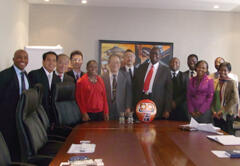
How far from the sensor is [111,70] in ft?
12.2

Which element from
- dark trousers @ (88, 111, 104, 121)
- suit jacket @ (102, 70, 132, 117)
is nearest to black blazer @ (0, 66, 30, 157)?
dark trousers @ (88, 111, 104, 121)

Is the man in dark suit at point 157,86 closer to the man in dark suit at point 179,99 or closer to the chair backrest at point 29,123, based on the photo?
the man in dark suit at point 179,99

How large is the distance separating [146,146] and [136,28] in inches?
177

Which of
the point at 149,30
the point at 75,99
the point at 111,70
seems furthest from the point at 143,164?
the point at 149,30

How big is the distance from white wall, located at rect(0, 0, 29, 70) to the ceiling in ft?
1.67

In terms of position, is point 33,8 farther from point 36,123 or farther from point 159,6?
point 36,123

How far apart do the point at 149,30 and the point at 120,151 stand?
185 inches

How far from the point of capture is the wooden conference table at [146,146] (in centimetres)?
167

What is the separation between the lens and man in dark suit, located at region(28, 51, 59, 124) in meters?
3.42

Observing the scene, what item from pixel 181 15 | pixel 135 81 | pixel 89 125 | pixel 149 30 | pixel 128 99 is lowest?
pixel 89 125

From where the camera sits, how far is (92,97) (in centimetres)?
334

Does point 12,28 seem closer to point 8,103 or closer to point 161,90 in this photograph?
point 8,103

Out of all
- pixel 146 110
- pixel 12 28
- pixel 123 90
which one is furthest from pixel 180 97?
pixel 12 28

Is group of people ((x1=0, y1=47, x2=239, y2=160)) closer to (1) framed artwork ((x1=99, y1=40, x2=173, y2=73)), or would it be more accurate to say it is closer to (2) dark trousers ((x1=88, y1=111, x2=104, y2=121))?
(2) dark trousers ((x1=88, y1=111, x2=104, y2=121))
